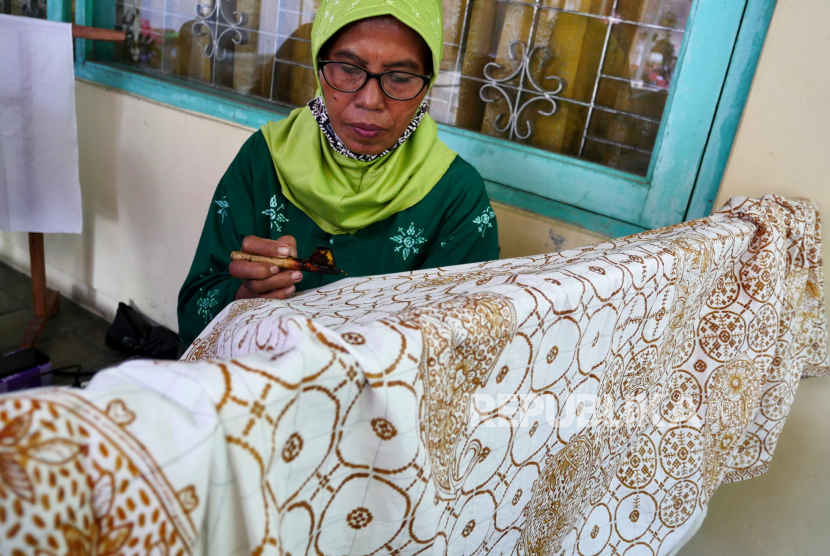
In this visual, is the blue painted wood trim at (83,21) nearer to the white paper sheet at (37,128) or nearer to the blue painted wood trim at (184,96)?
the blue painted wood trim at (184,96)

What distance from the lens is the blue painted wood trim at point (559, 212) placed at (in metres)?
1.23

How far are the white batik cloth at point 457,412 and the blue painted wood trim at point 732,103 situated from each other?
23 centimetres

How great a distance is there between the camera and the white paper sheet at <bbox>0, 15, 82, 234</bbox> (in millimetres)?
1650

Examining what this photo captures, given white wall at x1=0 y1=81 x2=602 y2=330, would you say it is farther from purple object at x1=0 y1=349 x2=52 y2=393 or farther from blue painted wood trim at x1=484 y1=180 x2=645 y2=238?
blue painted wood trim at x1=484 y1=180 x2=645 y2=238

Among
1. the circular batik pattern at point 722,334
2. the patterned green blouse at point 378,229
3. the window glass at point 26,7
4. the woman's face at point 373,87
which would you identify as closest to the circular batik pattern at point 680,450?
the circular batik pattern at point 722,334

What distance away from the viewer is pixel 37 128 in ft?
5.79

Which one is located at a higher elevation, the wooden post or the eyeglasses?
the eyeglasses

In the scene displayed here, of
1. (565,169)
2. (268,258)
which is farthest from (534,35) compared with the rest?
(268,258)

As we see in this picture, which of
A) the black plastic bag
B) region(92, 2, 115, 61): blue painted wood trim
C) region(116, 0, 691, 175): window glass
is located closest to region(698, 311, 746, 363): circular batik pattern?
region(116, 0, 691, 175): window glass

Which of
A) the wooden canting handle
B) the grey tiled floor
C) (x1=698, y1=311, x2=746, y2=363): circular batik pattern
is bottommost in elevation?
the grey tiled floor

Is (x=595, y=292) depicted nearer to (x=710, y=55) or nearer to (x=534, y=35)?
(x=710, y=55)

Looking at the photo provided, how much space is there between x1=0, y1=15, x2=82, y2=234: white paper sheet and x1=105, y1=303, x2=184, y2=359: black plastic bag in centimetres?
43

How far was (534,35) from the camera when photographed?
1301 millimetres

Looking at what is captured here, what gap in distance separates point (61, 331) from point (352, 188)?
1.80m
